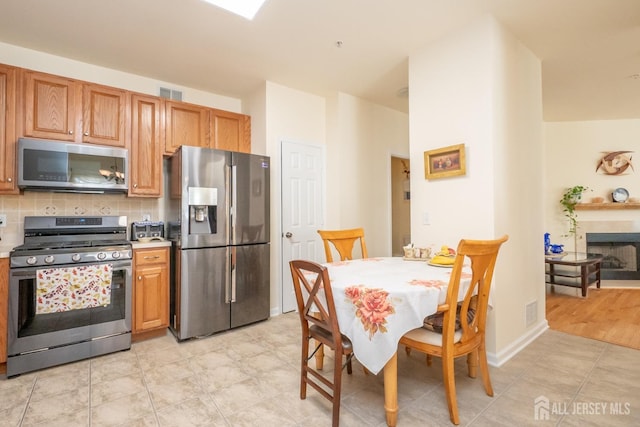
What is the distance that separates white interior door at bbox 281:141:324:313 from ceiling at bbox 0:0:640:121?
829 mm

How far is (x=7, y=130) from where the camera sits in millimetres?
2453

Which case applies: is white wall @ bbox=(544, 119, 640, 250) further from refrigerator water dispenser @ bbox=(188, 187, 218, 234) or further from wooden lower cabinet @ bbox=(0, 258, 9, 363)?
wooden lower cabinet @ bbox=(0, 258, 9, 363)

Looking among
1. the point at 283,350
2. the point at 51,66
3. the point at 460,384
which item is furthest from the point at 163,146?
the point at 460,384

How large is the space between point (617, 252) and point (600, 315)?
2.44m

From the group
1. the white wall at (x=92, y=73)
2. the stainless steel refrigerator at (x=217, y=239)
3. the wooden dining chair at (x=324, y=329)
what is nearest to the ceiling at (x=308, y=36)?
the white wall at (x=92, y=73)

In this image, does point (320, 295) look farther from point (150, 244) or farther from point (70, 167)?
point (70, 167)

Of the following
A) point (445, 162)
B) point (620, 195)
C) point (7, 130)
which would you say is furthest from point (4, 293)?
point (620, 195)

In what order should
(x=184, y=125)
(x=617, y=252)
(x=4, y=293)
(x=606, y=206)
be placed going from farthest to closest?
(x=617, y=252)
(x=606, y=206)
(x=184, y=125)
(x=4, y=293)

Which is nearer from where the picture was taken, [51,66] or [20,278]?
[20,278]

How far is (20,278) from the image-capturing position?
7.30 ft

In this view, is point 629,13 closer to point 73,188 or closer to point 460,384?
point 460,384

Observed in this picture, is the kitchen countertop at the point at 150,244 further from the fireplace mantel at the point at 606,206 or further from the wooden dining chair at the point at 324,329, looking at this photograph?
the fireplace mantel at the point at 606,206

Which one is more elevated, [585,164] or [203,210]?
[585,164]

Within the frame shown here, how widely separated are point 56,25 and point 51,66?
611mm
